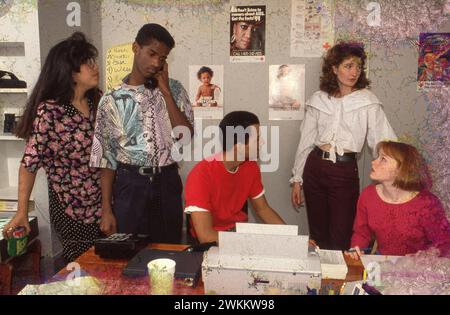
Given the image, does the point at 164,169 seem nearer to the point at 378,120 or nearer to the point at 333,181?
the point at 333,181

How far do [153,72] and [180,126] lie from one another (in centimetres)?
27

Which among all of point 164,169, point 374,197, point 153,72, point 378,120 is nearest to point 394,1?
point 378,120

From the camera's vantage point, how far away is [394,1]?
2611 millimetres

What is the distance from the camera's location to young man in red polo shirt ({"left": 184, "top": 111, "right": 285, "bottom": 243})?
5.59 feet

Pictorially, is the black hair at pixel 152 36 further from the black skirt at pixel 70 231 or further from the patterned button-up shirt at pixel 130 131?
the black skirt at pixel 70 231

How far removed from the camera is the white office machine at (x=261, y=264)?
1055mm

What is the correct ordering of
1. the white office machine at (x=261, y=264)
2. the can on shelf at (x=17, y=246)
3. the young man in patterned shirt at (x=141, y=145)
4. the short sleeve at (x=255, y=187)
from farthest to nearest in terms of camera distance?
1. the can on shelf at (x=17, y=246)
2. the short sleeve at (x=255, y=187)
3. the young man in patterned shirt at (x=141, y=145)
4. the white office machine at (x=261, y=264)

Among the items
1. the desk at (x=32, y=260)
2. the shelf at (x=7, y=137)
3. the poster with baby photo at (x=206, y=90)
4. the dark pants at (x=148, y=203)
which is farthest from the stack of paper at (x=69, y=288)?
the poster with baby photo at (x=206, y=90)

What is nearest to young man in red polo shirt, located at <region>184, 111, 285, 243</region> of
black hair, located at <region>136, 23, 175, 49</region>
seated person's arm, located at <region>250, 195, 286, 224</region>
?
seated person's arm, located at <region>250, 195, 286, 224</region>

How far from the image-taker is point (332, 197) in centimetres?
231

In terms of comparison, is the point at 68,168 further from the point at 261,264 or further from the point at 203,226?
the point at 261,264

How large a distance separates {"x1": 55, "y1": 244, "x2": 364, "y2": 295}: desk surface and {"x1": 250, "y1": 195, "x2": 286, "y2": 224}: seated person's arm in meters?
0.52

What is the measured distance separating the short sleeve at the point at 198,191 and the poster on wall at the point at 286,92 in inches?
48.1

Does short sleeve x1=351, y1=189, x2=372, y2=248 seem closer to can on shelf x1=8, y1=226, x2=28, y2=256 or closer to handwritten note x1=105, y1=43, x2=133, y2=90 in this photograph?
can on shelf x1=8, y1=226, x2=28, y2=256
